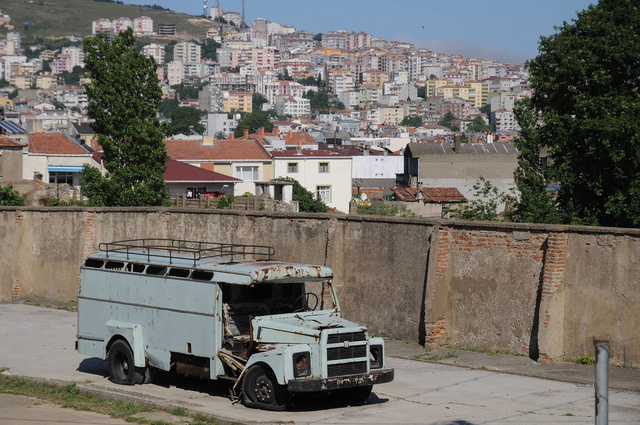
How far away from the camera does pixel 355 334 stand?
1384cm

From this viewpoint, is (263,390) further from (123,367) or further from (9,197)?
(9,197)

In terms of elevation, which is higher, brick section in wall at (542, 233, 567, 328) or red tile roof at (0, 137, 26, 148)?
red tile roof at (0, 137, 26, 148)

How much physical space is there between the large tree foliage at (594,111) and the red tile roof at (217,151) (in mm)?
49017

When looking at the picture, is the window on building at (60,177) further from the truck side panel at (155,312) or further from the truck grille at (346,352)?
the truck grille at (346,352)

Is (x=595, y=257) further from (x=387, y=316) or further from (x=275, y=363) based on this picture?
(x=275, y=363)

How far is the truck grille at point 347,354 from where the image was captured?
1354cm

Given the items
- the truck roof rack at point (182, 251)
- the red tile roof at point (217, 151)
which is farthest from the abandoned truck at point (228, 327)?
the red tile roof at point (217, 151)

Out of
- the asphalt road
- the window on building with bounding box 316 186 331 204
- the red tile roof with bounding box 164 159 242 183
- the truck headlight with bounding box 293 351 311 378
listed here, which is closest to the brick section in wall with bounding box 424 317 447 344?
the asphalt road

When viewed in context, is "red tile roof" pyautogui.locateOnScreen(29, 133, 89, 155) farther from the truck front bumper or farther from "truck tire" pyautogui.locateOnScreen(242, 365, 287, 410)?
the truck front bumper

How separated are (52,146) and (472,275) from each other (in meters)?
47.6

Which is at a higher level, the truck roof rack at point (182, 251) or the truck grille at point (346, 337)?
the truck roof rack at point (182, 251)

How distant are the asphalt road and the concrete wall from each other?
1.43m

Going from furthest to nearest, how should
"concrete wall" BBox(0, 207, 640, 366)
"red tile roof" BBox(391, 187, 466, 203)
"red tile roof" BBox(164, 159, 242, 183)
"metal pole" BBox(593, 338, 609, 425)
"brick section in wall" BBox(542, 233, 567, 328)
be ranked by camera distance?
"red tile roof" BBox(391, 187, 466, 203)
"red tile roof" BBox(164, 159, 242, 183)
"brick section in wall" BBox(542, 233, 567, 328)
"concrete wall" BBox(0, 207, 640, 366)
"metal pole" BBox(593, 338, 609, 425)

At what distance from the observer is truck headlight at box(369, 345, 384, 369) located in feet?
47.1
